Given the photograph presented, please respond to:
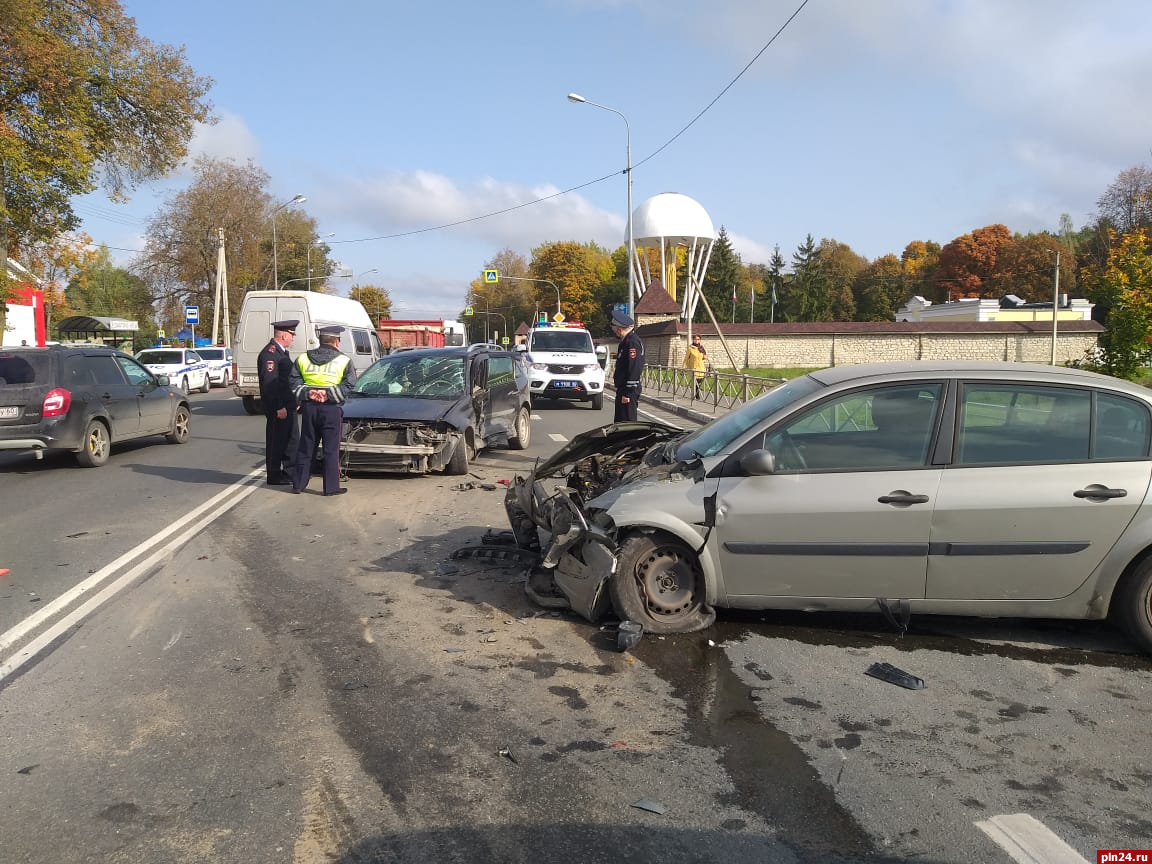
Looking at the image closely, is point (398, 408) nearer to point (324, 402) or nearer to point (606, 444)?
point (324, 402)

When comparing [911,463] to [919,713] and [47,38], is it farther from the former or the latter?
[47,38]

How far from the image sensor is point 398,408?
10234 mm

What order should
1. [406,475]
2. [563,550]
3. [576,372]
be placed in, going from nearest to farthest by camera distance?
[563,550], [406,475], [576,372]

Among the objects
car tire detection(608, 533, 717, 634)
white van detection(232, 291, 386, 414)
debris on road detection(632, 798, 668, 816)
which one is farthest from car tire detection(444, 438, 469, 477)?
white van detection(232, 291, 386, 414)

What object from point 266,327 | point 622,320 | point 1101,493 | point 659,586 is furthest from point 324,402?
point 266,327

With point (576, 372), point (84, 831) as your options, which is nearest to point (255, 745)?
point (84, 831)

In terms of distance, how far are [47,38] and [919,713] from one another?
27.9 meters

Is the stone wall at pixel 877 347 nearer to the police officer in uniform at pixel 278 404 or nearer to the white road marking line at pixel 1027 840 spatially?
the police officer in uniform at pixel 278 404

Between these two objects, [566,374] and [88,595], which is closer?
[88,595]

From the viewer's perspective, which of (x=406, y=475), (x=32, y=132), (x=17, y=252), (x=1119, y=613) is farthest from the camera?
(x=17, y=252)

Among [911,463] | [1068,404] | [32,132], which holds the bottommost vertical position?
[911,463]

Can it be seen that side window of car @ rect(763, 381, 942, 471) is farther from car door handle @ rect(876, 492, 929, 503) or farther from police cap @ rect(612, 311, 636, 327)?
police cap @ rect(612, 311, 636, 327)

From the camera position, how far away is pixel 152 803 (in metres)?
3.11

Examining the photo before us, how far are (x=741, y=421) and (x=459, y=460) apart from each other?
222 inches
